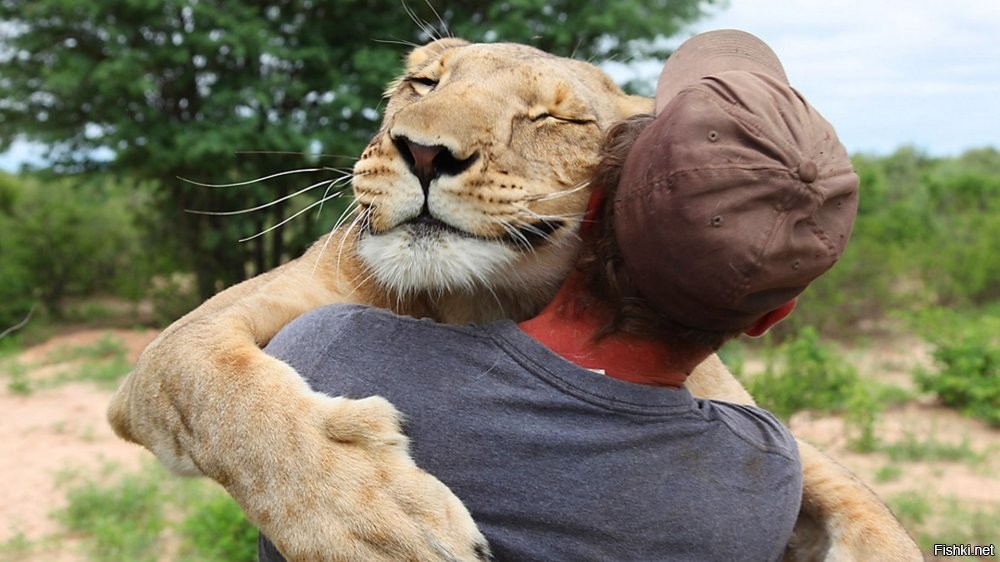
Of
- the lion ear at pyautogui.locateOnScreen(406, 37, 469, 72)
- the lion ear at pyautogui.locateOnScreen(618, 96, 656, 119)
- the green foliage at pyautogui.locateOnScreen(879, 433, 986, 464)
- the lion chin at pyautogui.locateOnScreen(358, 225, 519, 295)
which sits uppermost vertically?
the lion ear at pyautogui.locateOnScreen(406, 37, 469, 72)

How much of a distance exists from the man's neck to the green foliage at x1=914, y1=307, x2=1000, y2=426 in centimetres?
808

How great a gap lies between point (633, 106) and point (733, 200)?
1160 millimetres

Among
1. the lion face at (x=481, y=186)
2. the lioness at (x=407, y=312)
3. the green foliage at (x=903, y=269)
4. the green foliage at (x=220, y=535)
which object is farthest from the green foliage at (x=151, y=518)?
the green foliage at (x=903, y=269)

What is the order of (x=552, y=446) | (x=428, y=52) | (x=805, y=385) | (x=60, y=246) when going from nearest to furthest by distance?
(x=552, y=446) → (x=428, y=52) → (x=805, y=385) → (x=60, y=246)

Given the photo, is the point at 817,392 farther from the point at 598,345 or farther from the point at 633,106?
the point at 598,345

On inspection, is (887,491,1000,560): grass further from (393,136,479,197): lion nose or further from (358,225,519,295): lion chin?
(393,136,479,197): lion nose

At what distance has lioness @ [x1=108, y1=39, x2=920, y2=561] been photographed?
170cm

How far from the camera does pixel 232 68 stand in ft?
38.7

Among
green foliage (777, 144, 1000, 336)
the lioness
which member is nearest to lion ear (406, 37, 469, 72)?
the lioness

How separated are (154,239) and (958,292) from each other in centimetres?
1222

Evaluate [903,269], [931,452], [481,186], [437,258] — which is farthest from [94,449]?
[903,269]

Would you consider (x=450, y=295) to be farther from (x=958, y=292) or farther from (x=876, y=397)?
(x=958, y=292)

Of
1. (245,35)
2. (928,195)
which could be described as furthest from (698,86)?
(928,195)

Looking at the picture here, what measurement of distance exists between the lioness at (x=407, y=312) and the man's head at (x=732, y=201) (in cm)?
38
